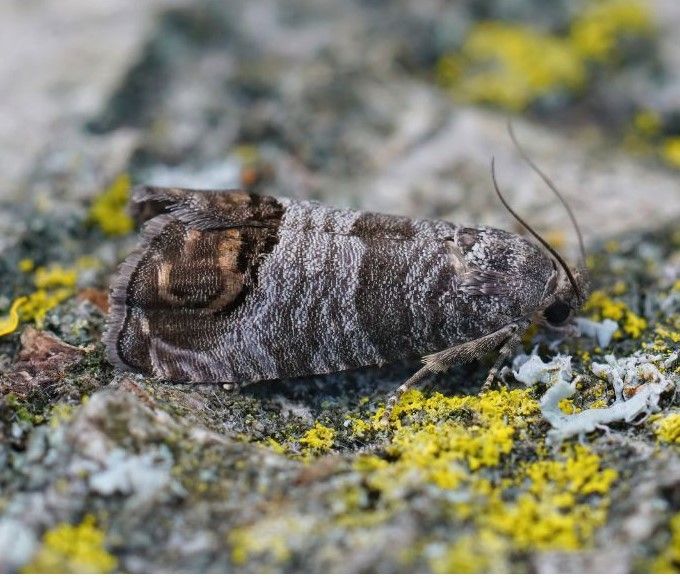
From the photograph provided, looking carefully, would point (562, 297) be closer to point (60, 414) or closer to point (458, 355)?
point (458, 355)

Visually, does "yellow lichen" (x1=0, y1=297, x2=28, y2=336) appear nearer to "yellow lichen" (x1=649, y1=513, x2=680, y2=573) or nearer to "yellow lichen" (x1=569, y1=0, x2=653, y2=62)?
"yellow lichen" (x1=649, y1=513, x2=680, y2=573)

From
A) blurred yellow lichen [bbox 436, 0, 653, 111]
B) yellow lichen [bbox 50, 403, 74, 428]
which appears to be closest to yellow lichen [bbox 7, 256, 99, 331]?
yellow lichen [bbox 50, 403, 74, 428]

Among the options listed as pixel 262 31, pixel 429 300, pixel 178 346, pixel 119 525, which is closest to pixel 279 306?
pixel 178 346

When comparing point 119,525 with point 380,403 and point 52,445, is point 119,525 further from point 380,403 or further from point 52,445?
point 380,403

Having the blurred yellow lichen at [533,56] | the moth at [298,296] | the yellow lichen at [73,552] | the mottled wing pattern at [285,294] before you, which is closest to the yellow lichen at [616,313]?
the moth at [298,296]

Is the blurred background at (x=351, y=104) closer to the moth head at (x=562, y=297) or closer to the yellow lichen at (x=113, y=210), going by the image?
the yellow lichen at (x=113, y=210)

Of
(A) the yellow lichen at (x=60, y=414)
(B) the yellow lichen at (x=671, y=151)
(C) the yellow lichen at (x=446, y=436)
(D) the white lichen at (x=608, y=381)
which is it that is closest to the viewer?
(C) the yellow lichen at (x=446, y=436)

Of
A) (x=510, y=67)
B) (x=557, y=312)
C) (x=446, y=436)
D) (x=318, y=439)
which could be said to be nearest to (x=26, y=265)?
(x=318, y=439)
